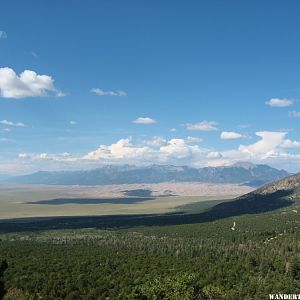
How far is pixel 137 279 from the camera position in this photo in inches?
5428

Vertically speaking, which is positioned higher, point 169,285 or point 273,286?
point 169,285

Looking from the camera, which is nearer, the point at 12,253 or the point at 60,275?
the point at 60,275

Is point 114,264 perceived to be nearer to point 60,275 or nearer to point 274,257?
point 60,275

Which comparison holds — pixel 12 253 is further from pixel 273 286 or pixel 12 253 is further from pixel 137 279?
pixel 273 286

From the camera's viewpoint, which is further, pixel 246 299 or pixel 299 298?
pixel 246 299

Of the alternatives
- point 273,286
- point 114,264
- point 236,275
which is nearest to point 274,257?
point 236,275

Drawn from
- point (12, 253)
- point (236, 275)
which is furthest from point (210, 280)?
point (12, 253)

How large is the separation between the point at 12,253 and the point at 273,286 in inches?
4237

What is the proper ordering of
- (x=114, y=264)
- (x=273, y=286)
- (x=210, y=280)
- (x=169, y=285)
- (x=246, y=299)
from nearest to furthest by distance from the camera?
(x=169, y=285) < (x=246, y=299) < (x=273, y=286) < (x=210, y=280) < (x=114, y=264)

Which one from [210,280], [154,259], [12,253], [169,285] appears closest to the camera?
[169,285]

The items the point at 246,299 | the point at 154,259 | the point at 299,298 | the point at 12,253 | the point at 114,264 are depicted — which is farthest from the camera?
the point at 12,253

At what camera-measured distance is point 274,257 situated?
561 feet

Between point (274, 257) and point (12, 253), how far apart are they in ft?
336

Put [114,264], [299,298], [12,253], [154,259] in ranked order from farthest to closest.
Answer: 1. [12,253]
2. [154,259]
3. [114,264]
4. [299,298]
